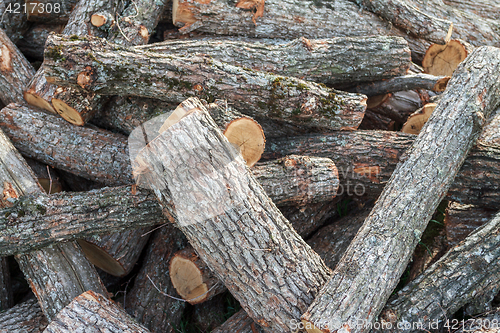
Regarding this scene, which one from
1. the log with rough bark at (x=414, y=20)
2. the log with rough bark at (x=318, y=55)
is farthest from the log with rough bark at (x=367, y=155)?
the log with rough bark at (x=414, y=20)

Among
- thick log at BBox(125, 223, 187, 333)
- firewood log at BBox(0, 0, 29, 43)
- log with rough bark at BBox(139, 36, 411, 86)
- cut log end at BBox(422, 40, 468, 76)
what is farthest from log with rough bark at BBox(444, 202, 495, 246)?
firewood log at BBox(0, 0, 29, 43)

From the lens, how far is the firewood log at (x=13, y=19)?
146 inches

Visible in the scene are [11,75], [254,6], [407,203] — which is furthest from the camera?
[254,6]

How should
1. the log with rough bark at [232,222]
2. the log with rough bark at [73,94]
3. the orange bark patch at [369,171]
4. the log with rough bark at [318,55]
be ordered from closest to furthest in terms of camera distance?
the log with rough bark at [232,222]
the log with rough bark at [73,94]
the orange bark patch at [369,171]
the log with rough bark at [318,55]

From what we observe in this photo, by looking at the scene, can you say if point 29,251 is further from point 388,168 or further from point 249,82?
point 388,168

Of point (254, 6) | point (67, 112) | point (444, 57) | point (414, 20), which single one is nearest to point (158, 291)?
point (67, 112)

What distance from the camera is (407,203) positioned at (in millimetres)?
2465

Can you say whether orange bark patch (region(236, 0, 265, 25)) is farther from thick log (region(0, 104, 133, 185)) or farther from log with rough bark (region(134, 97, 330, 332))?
log with rough bark (region(134, 97, 330, 332))

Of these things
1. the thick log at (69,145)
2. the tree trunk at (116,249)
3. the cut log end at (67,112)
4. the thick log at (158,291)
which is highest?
the cut log end at (67,112)

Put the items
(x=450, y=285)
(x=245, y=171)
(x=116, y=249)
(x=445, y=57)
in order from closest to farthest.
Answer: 1. (x=245, y=171)
2. (x=450, y=285)
3. (x=116, y=249)
4. (x=445, y=57)

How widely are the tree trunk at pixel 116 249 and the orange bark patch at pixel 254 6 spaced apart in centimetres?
226

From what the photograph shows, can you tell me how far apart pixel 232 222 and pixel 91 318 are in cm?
107

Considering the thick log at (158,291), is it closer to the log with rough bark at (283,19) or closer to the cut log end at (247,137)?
the cut log end at (247,137)

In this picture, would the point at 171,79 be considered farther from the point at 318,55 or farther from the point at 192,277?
the point at 192,277
